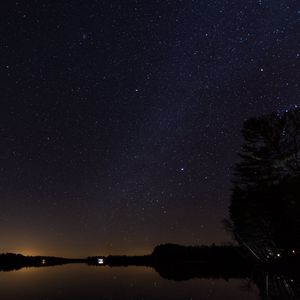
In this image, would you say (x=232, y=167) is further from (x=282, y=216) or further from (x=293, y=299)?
(x=293, y=299)

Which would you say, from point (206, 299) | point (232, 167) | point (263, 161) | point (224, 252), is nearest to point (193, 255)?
point (224, 252)

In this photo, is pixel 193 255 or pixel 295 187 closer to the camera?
pixel 295 187

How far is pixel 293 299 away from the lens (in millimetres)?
16297

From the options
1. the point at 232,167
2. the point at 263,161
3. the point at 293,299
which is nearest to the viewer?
the point at 293,299

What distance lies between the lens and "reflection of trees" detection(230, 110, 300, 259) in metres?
29.2

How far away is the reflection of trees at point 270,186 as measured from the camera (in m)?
29.2

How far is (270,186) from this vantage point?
3212 centimetres

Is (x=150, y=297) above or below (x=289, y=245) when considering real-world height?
below

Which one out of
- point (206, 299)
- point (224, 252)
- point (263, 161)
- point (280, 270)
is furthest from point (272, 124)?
point (224, 252)

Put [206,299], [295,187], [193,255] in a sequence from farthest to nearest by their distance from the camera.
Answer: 1. [193,255]
2. [295,187]
3. [206,299]

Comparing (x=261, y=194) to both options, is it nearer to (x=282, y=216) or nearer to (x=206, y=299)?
(x=282, y=216)

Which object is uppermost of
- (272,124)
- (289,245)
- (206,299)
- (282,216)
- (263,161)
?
(272,124)

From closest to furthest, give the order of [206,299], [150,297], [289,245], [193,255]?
[206,299]
[150,297]
[289,245]
[193,255]

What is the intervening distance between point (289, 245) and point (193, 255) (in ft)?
209
